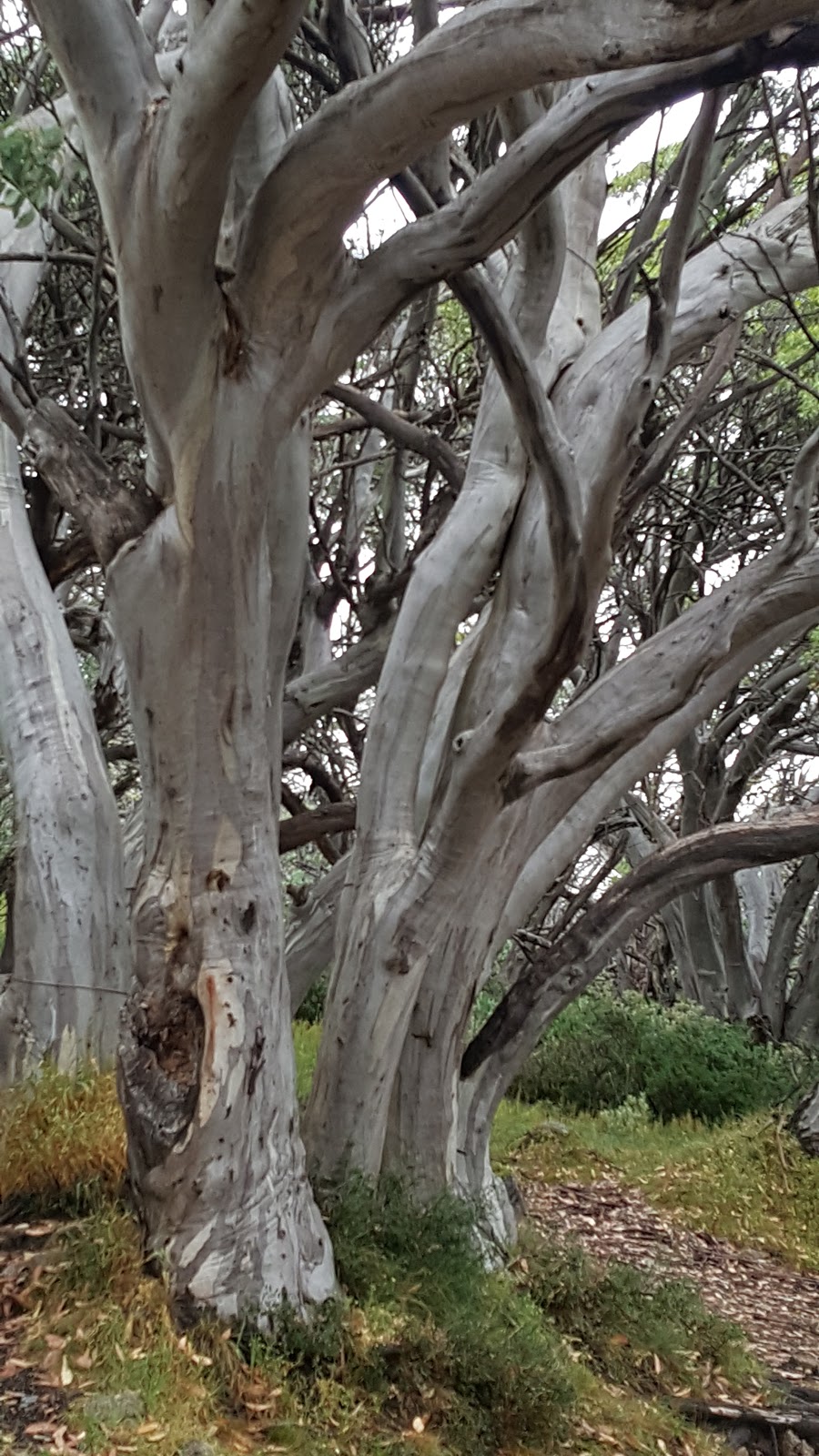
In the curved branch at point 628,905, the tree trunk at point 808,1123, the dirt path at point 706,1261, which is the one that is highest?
the curved branch at point 628,905

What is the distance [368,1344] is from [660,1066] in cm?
655

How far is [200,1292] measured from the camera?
314cm

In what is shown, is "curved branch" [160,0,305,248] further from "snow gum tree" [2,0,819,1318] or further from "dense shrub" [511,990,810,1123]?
"dense shrub" [511,990,810,1123]

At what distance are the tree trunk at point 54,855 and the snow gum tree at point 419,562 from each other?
4.23 feet

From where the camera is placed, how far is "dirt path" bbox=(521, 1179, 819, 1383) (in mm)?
5188

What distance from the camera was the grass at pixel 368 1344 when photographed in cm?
290

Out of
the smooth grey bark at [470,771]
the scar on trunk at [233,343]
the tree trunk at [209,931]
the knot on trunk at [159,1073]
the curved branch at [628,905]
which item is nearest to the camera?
the scar on trunk at [233,343]

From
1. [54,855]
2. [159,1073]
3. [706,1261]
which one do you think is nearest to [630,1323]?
[706,1261]

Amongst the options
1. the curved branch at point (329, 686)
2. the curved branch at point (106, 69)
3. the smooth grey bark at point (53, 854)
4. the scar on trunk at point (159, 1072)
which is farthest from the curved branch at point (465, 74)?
the curved branch at point (329, 686)

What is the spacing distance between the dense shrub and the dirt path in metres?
1.92

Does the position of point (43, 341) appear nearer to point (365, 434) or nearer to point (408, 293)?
point (365, 434)

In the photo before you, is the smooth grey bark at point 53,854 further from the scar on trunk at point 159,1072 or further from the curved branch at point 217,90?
the curved branch at point 217,90

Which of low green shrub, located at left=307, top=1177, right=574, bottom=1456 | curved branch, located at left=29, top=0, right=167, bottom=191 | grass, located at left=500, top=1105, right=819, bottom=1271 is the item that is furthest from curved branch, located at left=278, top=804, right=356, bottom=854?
curved branch, located at left=29, top=0, right=167, bottom=191

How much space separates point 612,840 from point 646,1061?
3.74 m
